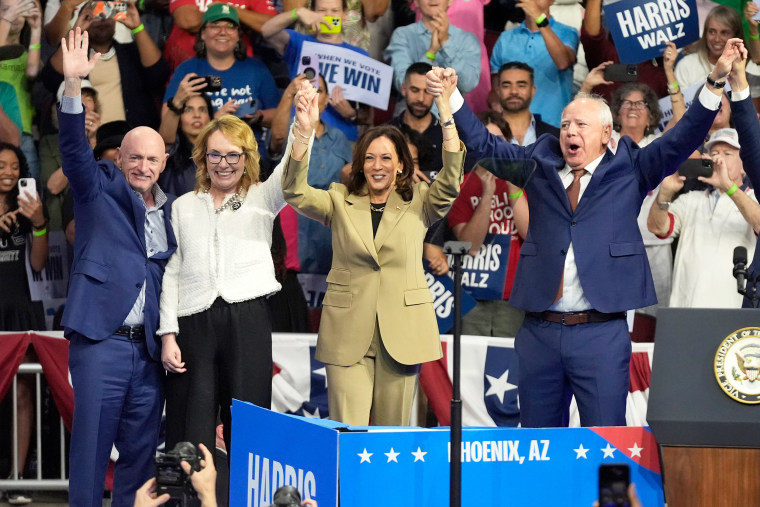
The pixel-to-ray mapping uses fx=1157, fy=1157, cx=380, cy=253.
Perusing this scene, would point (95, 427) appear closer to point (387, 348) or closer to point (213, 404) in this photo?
point (213, 404)

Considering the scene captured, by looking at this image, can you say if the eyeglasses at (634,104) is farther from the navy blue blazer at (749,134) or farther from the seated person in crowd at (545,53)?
the navy blue blazer at (749,134)

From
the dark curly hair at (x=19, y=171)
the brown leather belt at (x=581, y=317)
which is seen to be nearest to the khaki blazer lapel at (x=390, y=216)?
the brown leather belt at (x=581, y=317)

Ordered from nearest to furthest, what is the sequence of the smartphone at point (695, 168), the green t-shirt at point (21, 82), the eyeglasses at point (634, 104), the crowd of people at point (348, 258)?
the crowd of people at point (348, 258) → the smartphone at point (695, 168) → the eyeglasses at point (634, 104) → the green t-shirt at point (21, 82)

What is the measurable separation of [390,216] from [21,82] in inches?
143

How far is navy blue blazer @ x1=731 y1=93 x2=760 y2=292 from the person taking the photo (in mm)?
4500

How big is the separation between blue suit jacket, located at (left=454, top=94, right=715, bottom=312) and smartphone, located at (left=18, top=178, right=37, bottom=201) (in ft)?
10.2

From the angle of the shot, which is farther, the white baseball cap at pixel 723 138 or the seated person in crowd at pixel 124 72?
the seated person in crowd at pixel 124 72

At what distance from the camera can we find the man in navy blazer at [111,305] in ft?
14.3

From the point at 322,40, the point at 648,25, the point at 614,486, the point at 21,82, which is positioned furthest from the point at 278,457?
the point at 21,82

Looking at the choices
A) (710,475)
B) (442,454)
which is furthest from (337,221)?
(710,475)

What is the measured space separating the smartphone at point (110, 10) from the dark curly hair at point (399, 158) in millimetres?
3007

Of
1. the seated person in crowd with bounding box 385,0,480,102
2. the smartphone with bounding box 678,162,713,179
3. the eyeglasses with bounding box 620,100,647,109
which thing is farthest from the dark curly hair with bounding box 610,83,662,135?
the smartphone with bounding box 678,162,713,179

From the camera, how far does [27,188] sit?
6.71 metres

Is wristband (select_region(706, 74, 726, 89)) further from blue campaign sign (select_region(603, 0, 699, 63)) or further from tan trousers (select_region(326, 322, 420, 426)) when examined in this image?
blue campaign sign (select_region(603, 0, 699, 63))
